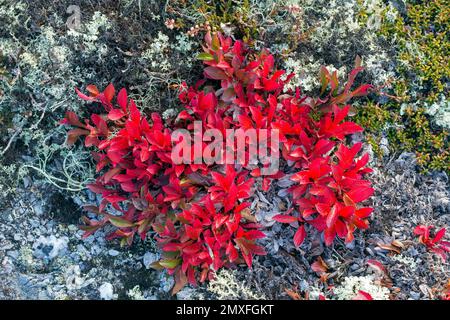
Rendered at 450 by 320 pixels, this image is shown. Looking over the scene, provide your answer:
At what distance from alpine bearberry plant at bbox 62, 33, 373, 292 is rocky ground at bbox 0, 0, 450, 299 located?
15cm

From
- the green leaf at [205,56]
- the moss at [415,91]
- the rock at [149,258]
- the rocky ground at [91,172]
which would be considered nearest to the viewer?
the green leaf at [205,56]

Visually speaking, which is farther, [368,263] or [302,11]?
[302,11]

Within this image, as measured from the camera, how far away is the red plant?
2.97 metres

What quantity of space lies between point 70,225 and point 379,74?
218 centimetres

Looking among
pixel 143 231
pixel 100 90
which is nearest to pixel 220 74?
pixel 100 90

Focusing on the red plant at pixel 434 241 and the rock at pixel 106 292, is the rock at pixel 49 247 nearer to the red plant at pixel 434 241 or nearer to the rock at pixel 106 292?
the rock at pixel 106 292

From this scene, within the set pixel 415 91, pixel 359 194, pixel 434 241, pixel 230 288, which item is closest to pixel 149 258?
pixel 230 288

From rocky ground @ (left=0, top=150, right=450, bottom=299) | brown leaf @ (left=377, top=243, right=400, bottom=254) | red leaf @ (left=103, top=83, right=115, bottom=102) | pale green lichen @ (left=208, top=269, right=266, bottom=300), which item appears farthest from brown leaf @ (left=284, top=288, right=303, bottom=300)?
red leaf @ (left=103, top=83, right=115, bottom=102)

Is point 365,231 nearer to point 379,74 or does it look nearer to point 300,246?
point 300,246

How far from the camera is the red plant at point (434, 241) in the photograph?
2.97 meters

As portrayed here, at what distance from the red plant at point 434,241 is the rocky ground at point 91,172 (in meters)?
0.05

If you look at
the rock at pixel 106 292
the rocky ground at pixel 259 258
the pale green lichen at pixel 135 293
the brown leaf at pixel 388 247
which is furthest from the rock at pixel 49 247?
the brown leaf at pixel 388 247

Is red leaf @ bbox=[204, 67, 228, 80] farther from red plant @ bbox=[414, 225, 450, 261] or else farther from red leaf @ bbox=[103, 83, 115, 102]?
Result: red plant @ bbox=[414, 225, 450, 261]

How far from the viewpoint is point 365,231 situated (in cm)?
308
